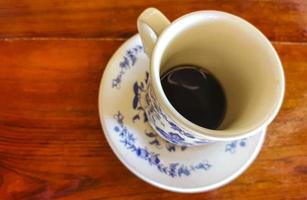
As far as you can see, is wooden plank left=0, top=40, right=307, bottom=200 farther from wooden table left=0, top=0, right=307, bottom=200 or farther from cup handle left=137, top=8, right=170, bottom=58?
cup handle left=137, top=8, right=170, bottom=58

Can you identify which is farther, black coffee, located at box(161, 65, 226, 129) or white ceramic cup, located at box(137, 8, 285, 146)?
black coffee, located at box(161, 65, 226, 129)

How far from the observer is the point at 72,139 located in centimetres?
60

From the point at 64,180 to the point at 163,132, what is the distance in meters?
0.14

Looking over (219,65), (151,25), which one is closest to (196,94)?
(219,65)

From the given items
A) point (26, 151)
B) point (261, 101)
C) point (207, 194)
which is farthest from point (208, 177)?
point (26, 151)

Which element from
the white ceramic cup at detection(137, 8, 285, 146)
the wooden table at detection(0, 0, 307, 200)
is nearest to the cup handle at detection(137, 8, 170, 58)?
the white ceramic cup at detection(137, 8, 285, 146)

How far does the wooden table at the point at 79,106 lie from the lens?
23.3 inches

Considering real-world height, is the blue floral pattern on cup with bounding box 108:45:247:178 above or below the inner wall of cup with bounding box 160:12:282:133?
below

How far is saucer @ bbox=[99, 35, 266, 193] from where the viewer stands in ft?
1.93

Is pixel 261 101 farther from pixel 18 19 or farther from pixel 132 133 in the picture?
pixel 18 19

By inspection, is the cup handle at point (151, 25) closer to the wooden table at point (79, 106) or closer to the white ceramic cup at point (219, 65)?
the white ceramic cup at point (219, 65)

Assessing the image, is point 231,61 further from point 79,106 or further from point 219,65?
point 79,106

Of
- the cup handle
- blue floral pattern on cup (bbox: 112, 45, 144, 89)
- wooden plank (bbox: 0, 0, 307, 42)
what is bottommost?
blue floral pattern on cup (bbox: 112, 45, 144, 89)

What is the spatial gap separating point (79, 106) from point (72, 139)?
44 millimetres
